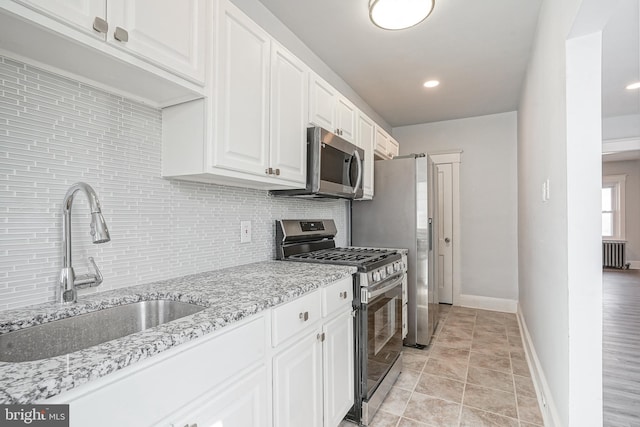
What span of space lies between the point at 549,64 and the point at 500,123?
2.64m

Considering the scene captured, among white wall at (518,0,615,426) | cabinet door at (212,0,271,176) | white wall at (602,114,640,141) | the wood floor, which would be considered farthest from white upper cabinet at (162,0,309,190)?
white wall at (602,114,640,141)

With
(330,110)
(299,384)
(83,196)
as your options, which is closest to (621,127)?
(330,110)

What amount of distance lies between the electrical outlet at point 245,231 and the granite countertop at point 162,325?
0.16 metres

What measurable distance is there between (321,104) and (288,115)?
0.43m

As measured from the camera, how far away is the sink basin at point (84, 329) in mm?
867

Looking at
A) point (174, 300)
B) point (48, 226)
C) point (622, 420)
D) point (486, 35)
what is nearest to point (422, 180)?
point (486, 35)

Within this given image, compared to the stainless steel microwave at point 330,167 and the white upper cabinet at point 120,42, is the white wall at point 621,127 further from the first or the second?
the white upper cabinet at point 120,42

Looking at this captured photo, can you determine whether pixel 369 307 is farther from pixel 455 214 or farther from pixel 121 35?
pixel 455 214

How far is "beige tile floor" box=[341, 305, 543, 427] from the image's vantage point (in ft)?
6.06

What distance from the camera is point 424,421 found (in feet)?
5.97

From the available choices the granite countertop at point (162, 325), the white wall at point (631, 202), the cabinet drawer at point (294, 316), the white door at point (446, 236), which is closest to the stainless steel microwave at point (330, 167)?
the granite countertop at point (162, 325)

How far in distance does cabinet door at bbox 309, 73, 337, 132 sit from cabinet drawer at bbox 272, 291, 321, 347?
1.15 m

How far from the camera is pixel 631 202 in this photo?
702 centimetres

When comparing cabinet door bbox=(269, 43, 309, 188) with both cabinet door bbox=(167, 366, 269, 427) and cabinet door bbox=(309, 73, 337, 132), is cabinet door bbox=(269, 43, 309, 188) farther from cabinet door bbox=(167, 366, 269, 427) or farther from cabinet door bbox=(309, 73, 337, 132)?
cabinet door bbox=(167, 366, 269, 427)
